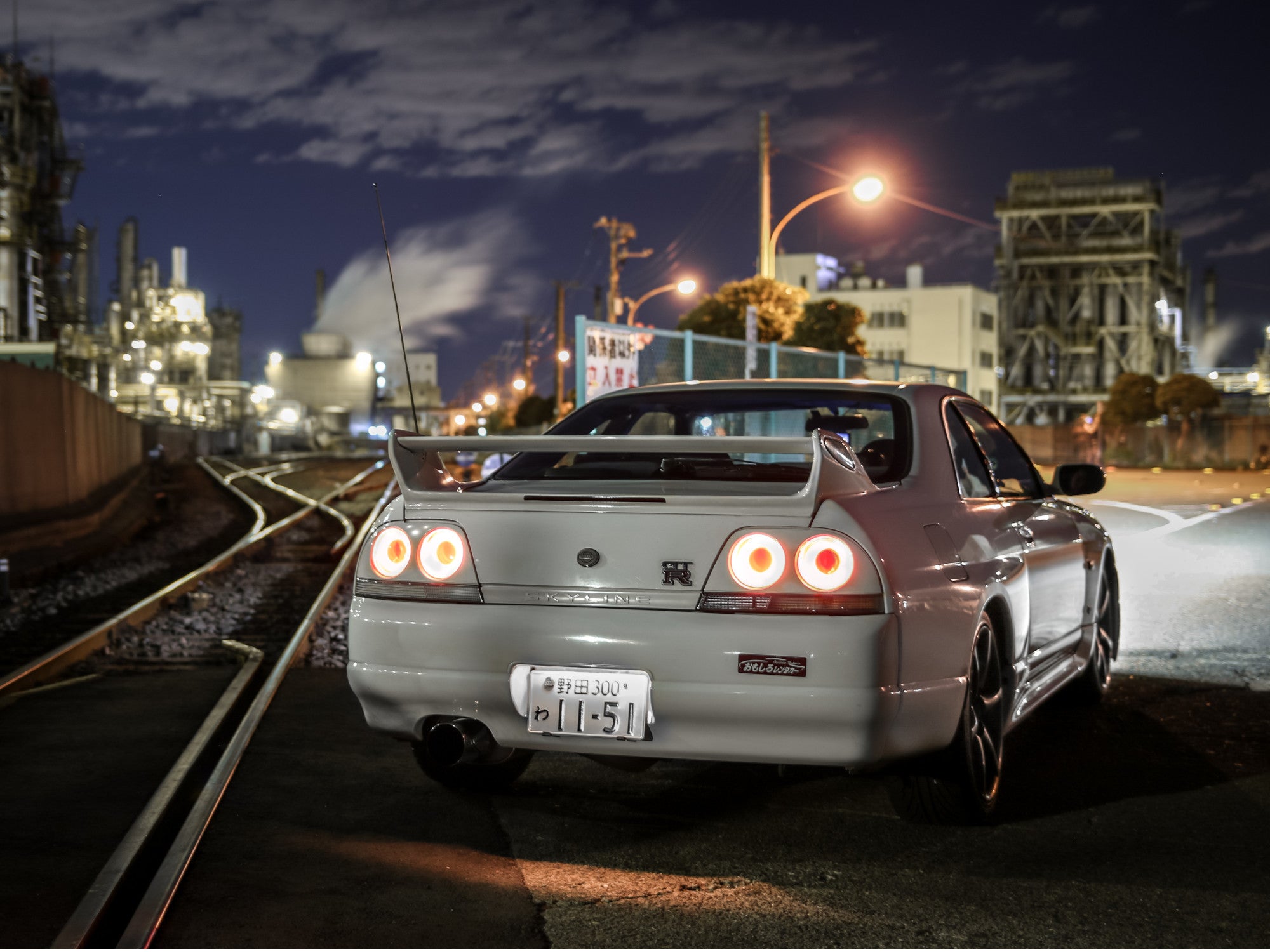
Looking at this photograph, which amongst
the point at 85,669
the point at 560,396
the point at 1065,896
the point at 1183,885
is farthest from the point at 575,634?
the point at 560,396

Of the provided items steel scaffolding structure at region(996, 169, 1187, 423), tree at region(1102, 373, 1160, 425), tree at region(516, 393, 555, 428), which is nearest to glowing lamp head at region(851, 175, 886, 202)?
tree at region(1102, 373, 1160, 425)

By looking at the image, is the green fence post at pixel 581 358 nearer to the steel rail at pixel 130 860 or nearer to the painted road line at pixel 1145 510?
the steel rail at pixel 130 860

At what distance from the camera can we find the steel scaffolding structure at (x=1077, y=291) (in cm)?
9150

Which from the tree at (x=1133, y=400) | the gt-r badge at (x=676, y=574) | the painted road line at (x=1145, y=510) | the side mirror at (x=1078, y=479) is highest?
the tree at (x=1133, y=400)

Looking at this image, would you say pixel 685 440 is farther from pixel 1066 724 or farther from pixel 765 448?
pixel 1066 724

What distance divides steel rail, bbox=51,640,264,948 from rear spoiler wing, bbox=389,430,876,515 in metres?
1.32

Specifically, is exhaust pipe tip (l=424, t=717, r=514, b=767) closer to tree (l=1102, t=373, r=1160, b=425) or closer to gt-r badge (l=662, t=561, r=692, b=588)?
gt-r badge (l=662, t=561, r=692, b=588)

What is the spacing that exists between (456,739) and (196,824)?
35.0 inches

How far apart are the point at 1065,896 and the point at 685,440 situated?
63.5 inches

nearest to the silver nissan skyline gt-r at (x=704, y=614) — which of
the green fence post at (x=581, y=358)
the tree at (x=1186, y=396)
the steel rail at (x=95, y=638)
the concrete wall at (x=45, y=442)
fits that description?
the steel rail at (x=95, y=638)

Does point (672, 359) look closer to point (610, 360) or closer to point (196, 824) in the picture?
point (610, 360)

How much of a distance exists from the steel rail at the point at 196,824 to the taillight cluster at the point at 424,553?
15 cm

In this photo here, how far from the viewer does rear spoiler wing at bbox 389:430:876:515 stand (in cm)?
368

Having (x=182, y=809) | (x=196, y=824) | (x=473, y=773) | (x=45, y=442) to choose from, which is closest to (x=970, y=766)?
(x=473, y=773)
